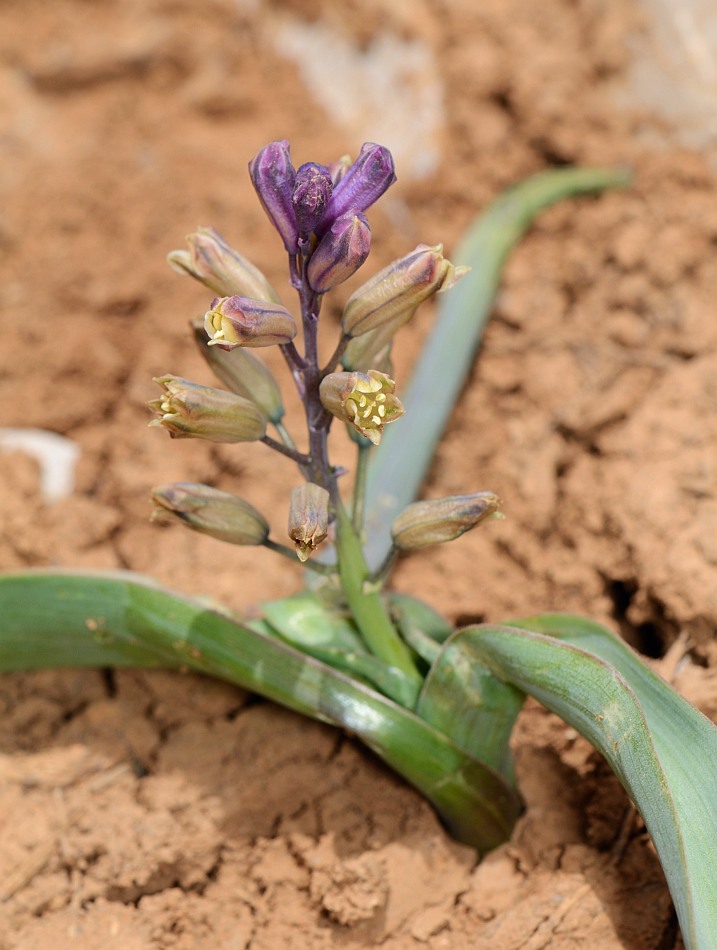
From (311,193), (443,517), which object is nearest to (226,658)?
(443,517)

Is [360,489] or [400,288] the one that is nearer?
[400,288]

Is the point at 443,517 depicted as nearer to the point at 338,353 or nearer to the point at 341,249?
the point at 338,353

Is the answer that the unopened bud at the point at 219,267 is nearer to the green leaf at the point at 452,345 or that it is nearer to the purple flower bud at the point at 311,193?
the purple flower bud at the point at 311,193

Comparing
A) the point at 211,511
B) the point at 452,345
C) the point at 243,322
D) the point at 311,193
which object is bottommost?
the point at 211,511

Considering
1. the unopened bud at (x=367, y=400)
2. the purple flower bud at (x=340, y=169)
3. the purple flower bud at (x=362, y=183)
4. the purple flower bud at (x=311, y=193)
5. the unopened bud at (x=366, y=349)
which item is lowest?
the unopened bud at (x=367, y=400)

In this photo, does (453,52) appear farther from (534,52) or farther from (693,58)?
(693,58)

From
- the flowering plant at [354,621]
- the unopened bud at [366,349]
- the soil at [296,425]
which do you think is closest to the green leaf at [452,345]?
the soil at [296,425]
